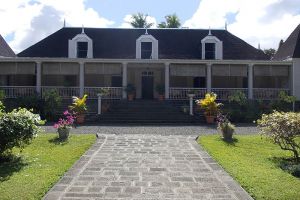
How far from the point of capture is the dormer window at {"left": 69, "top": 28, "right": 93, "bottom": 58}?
2991cm

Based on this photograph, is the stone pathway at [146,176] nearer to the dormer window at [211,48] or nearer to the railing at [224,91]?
the railing at [224,91]

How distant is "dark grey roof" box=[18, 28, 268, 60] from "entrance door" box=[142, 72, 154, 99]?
1.98 metres

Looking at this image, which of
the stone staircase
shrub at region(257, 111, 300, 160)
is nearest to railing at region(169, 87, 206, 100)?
the stone staircase

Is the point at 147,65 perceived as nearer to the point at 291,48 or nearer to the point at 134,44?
the point at 134,44

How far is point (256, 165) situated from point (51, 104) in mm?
15005

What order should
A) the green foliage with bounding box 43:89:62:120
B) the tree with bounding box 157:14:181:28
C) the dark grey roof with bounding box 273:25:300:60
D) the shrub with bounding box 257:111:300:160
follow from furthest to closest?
the tree with bounding box 157:14:181:28
the dark grey roof with bounding box 273:25:300:60
the green foliage with bounding box 43:89:62:120
the shrub with bounding box 257:111:300:160

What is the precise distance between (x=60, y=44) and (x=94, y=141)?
66.5 feet

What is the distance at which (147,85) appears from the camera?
96.8 feet

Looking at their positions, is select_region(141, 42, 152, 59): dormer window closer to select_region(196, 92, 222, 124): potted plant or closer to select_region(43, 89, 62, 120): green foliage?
select_region(43, 89, 62, 120): green foliage

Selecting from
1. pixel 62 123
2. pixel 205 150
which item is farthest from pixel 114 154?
pixel 62 123

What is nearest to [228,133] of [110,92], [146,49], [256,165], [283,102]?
[256,165]

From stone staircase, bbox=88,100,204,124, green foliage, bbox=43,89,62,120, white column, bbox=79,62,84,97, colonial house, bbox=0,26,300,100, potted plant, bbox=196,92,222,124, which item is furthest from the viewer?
colonial house, bbox=0,26,300,100

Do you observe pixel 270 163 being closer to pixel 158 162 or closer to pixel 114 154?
pixel 158 162

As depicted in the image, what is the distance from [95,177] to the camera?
821cm
